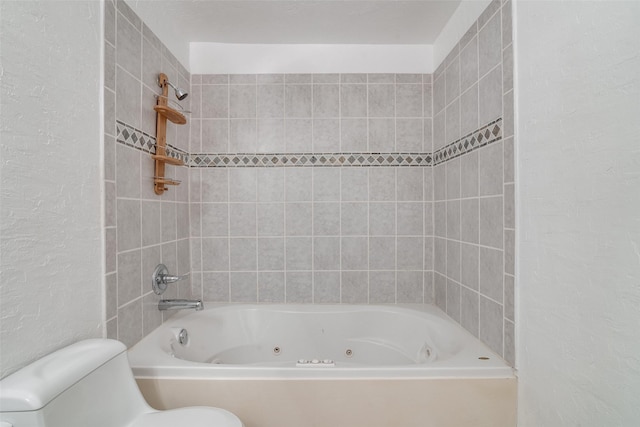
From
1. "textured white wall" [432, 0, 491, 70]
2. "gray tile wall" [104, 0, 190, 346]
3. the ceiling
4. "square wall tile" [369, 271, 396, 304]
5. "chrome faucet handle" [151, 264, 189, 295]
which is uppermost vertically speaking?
the ceiling

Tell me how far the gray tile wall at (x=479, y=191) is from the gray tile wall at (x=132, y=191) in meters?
1.51

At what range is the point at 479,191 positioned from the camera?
146 centimetres

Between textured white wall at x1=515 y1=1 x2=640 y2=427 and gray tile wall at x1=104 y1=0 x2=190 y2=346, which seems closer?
textured white wall at x1=515 y1=1 x2=640 y2=427

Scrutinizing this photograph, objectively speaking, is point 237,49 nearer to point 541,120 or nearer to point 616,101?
point 541,120

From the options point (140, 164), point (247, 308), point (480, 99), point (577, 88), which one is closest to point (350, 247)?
point (247, 308)

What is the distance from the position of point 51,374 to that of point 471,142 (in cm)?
174

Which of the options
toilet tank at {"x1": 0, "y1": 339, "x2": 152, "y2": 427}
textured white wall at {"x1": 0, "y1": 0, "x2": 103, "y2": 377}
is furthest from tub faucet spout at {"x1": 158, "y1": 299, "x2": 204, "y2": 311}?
toilet tank at {"x1": 0, "y1": 339, "x2": 152, "y2": 427}

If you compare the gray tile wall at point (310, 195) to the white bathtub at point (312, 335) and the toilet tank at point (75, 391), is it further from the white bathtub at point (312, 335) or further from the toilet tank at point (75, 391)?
the toilet tank at point (75, 391)

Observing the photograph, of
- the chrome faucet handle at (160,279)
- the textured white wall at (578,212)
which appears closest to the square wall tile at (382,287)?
the textured white wall at (578,212)

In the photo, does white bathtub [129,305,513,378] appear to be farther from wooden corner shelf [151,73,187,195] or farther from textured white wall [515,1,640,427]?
wooden corner shelf [151,73,187,195]

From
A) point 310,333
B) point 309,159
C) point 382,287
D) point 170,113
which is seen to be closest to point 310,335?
point 310,333

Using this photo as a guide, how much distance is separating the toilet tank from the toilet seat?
1.8 inches

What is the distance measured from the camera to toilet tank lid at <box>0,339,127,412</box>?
2.43 ft

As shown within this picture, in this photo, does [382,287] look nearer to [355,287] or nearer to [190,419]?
[355,287]
